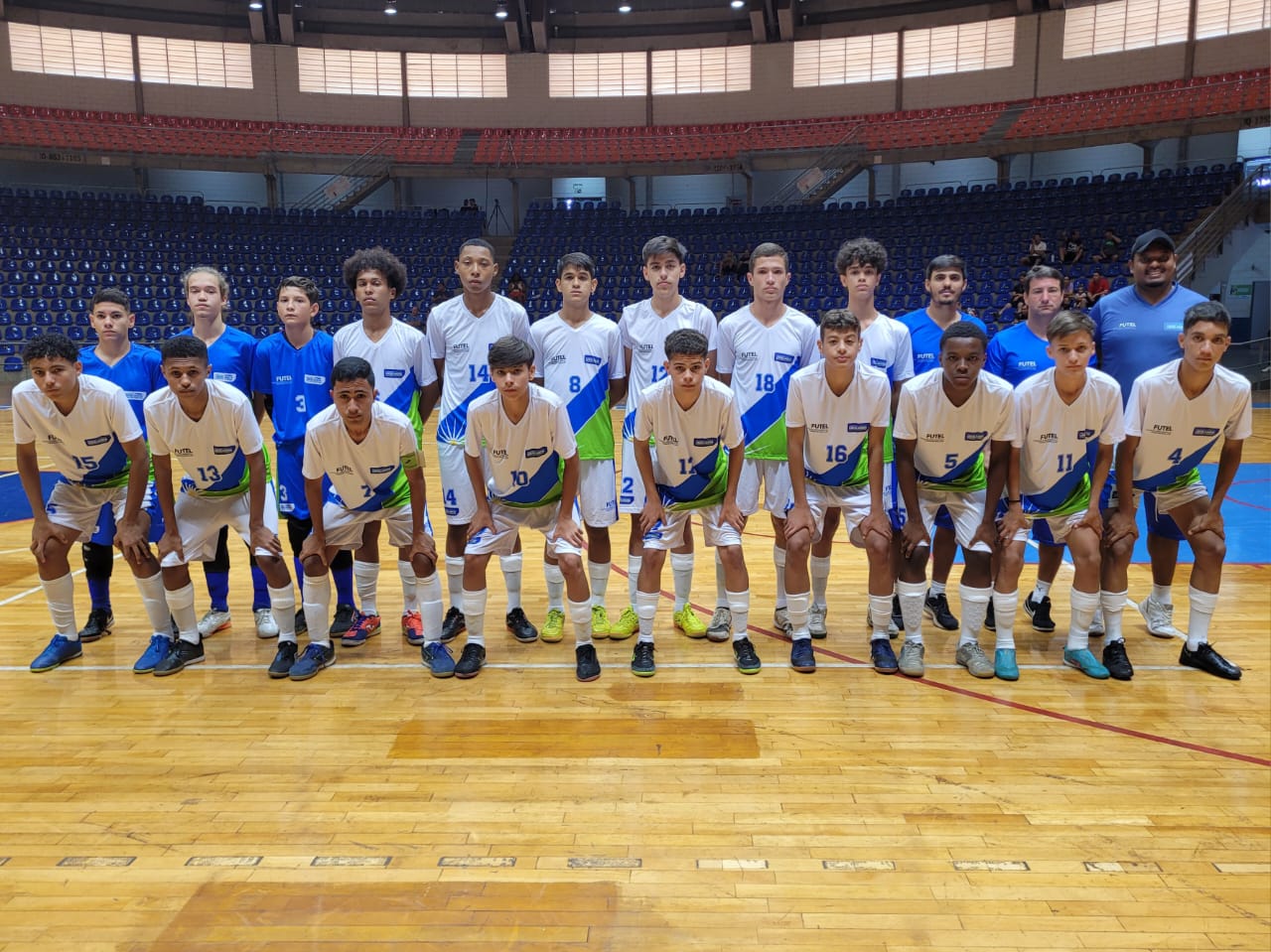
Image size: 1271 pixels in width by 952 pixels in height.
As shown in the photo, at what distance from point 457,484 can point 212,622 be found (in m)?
1.81

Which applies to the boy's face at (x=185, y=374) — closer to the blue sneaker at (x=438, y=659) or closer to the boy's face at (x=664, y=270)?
the blue sneaker at (x=438, y=659)

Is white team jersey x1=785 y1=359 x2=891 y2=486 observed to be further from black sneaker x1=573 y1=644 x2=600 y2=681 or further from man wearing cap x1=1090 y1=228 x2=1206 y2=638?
black sneaker x1=573 y1=644 x2=600 y2=681

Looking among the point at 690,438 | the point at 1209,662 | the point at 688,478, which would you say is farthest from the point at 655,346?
the point at 1209,662

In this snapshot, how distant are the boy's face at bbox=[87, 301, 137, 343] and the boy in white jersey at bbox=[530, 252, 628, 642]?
2315 millimetres

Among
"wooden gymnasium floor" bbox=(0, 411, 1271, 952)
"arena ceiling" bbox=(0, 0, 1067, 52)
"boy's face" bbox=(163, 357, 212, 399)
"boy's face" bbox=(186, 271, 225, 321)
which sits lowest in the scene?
"wooden gymnasium floor" bbox=(0, 411, 1271, 952)

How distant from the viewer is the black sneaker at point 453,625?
5.10m

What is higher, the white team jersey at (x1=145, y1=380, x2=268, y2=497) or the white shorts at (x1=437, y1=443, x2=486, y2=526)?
the white team jersey at (x1=145, y1=380, x2=268, y2=497)

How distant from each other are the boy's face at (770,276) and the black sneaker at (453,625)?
253 cm

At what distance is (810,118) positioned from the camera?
2473 centimetres

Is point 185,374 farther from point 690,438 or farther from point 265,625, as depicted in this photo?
point 690,438

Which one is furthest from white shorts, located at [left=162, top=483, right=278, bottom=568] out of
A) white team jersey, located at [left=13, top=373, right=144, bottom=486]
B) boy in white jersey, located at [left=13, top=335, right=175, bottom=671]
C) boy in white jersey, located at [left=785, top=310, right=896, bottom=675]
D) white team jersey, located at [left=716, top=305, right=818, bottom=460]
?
boy in white jersey, located at [left=785, top=310, right=896, bottom=675]

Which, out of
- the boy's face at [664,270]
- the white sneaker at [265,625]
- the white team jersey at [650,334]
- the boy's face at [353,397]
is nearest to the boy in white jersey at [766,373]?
the white team jersey at [650,334]

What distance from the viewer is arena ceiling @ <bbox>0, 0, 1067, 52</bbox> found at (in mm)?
23312

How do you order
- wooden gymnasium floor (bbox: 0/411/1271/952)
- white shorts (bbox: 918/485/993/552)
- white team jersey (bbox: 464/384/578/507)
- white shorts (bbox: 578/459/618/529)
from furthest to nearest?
white shorts (bbox: 578/459/618/529) → white shorts (bbox: 918/485/993/552) → white team jersey (bbox: 464/384/578/507) → wooden gymnasium floor (bbox: 0/411/1271/952)
